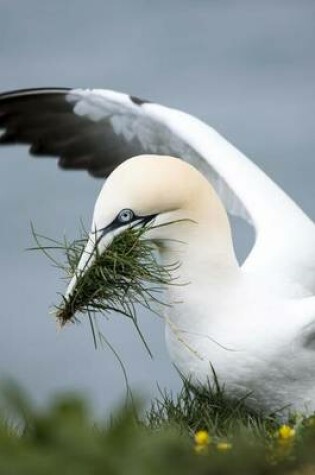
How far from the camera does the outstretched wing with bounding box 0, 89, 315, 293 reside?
8984mm

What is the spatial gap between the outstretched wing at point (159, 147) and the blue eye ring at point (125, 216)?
1342 mm

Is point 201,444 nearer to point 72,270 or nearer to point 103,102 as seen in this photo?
point 72,270

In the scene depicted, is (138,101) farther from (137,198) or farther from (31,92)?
(137,198)

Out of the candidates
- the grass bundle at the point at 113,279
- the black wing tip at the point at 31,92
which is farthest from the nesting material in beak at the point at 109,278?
the black wing tip at the point at 31,92

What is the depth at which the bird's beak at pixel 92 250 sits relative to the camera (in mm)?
7180

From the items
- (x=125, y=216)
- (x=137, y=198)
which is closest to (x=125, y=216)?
(x=125, y=216)

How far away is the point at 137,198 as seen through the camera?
728 centimetres

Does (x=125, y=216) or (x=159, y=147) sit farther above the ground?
(x=159, y=147)

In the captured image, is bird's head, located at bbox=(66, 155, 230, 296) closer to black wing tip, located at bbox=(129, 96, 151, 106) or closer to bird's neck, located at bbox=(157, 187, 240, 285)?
bird's neck, located at bbox=(157, 187, 240, 285)

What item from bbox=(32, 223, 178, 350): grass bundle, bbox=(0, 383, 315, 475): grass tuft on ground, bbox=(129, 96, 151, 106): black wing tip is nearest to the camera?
bbox=(0, 383, 315, 475): grass tuft on ground

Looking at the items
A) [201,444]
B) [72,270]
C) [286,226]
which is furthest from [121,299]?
[201,444]

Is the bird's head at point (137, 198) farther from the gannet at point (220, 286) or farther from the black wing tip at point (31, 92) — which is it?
the black wing tip at point (31, 92)

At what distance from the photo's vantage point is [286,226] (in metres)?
9.30

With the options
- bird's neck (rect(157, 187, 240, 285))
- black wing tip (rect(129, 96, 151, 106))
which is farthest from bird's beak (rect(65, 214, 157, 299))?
black wing tip (rect(129, 96, 151, 106))
